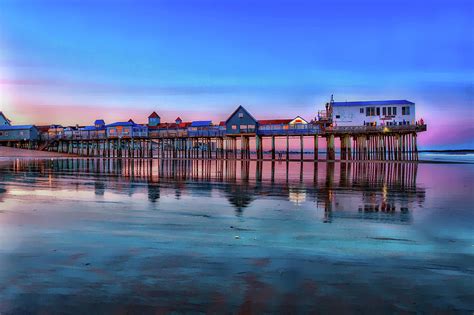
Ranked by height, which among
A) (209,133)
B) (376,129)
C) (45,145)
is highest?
(209,133)

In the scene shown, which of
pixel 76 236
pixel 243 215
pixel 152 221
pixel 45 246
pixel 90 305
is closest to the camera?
pixel 90 305

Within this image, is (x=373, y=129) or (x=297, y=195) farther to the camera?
(x=373, y=129)

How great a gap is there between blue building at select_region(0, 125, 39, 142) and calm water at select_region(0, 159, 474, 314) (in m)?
89.4

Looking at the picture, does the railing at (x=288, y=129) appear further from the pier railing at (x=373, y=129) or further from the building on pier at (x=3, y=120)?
the building on pier at (x=3, y=120)

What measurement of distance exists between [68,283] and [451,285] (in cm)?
556

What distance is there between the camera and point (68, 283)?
568 cm

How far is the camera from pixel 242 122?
216 ft

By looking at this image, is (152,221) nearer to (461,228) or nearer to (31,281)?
(31,281)

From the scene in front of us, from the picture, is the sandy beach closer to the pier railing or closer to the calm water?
the pier railing

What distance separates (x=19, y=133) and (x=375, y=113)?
8198 cm

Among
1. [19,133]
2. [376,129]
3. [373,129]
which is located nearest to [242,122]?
[373,129]

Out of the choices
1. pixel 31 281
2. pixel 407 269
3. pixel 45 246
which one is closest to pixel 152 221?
pixel 45 246

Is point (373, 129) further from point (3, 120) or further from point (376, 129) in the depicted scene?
point (3, 120)

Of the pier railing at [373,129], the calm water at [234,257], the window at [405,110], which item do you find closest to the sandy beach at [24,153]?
the pier railing at [373,129]
